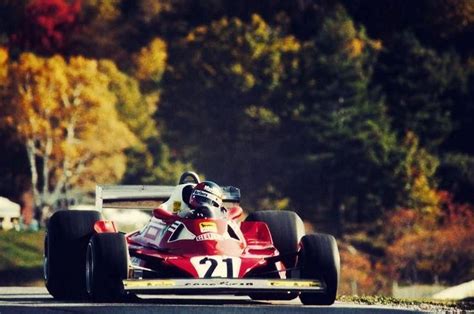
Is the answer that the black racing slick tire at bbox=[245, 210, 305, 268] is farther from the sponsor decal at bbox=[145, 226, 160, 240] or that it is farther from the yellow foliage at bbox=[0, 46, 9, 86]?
the yellow foliage at bbox=[0, 46, 9, 86]

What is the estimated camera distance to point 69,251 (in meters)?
27.8

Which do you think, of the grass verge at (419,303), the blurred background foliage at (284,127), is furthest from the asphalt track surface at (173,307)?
the blurred background foliage at (284,127)

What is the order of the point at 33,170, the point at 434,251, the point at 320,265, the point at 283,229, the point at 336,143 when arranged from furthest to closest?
the point at 33,170, the point at 336,143, the point at 434,251, the point at 283,229, the point at 320,265

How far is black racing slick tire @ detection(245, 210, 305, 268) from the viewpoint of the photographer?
27.9 meters

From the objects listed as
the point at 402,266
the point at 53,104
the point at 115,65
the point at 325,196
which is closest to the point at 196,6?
the point at 115,65

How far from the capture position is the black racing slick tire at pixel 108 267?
25.0 metres

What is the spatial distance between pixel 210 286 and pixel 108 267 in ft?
4.83

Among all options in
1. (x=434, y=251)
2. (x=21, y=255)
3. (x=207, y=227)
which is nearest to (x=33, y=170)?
(x=434, y=251)

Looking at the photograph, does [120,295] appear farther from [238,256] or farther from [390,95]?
[390,95]

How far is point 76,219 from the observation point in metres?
27.9

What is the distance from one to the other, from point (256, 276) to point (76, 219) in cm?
306

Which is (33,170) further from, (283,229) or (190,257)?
(190,257)

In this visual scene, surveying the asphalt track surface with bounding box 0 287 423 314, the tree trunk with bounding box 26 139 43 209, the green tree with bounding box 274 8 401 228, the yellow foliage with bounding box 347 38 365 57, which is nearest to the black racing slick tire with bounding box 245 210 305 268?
the asphalt track surface with bounding box 0 287 423 314

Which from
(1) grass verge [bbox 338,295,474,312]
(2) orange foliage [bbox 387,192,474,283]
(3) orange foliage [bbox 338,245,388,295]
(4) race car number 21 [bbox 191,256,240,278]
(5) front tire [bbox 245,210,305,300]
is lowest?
(3) orange foliage [bbox 338,245,388,295]
